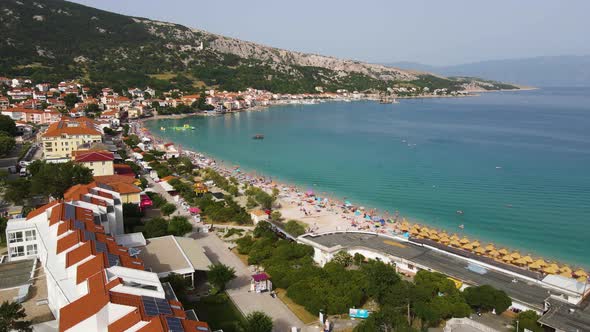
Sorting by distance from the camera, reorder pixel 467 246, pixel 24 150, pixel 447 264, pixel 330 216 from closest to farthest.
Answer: pixel 447 264
pixel 467 246
pixel 330 216
pixel 24 150

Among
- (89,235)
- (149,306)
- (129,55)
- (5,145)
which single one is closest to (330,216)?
(89,235)

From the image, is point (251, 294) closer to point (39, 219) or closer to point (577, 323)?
point (39, 219)

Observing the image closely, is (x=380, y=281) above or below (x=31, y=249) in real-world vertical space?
below

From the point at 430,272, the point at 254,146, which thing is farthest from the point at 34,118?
the point at 430,272

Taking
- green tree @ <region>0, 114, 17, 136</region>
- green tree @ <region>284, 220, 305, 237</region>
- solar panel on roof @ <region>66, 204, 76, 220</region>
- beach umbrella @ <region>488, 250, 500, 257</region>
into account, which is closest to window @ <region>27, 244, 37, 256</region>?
solar panel on roof @ <region>66, 204, 76, 220</region>

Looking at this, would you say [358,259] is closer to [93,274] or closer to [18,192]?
[93,274]

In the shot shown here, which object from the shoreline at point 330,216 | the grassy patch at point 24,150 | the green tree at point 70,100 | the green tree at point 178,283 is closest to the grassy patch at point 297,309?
the green tree at point 178,283

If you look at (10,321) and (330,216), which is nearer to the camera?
(10,321)

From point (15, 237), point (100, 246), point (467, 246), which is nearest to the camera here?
point (100, 246)

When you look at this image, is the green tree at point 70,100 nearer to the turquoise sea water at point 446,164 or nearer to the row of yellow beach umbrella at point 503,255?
the turquoise sea water at point 446,164
